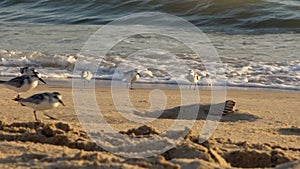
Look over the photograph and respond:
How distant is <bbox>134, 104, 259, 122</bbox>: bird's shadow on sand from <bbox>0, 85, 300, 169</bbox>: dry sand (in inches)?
0.5

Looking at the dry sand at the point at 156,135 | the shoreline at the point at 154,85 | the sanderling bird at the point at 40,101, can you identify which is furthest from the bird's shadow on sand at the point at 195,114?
the shoreline at the point at 154,85

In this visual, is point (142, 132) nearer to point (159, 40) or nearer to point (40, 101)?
point (40, 101)

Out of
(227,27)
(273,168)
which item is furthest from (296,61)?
(273,168)

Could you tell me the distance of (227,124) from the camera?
623 centimetres

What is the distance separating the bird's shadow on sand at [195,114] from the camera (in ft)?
21.6

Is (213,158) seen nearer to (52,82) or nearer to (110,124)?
(110,124)

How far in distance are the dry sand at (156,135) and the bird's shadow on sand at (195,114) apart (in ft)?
0.04

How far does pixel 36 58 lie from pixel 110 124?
6030mm

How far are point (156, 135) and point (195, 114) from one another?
5.86ft

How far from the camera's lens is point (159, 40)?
13828 millimetres

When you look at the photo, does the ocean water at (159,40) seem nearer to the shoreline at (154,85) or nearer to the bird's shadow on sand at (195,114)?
the shoreline at (154,85)

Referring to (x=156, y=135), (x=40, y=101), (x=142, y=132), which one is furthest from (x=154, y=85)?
(x=156, y=135)

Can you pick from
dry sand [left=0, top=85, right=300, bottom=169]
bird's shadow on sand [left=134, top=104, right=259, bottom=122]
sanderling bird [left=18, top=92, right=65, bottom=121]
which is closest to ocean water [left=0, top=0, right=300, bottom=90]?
bird's shadow on sand [left=134, top=104, right=259, bottom=122]

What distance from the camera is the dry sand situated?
4.14 meters
